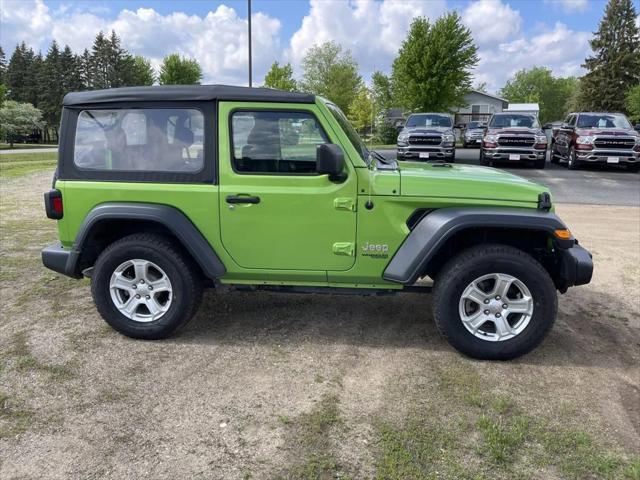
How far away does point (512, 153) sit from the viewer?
15906mm

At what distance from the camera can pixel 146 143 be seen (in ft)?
12.9

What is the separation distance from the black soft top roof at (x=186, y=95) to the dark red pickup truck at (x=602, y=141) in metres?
14.9

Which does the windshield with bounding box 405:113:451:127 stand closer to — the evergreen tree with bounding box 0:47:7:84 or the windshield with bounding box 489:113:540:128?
the windshield with bounding box 489:113:540:128

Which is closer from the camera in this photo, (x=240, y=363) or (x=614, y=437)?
(x=614, y=437)

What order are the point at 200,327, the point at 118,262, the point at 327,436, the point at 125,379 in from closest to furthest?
the point at 327,436, the point at 125,379, the point at 118,262, the point at 200,327

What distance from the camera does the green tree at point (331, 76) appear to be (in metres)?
54.7

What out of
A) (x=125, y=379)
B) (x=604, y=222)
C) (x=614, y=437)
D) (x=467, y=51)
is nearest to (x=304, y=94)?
(x=125, y=379)

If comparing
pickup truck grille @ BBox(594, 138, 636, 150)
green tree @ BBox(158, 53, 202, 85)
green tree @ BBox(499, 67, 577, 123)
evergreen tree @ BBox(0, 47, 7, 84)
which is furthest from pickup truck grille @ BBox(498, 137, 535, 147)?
green tree @ BBox(499, 67, 577, 123)

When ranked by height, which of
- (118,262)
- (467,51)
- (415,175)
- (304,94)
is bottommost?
(118,262)

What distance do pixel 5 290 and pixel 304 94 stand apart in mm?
3550

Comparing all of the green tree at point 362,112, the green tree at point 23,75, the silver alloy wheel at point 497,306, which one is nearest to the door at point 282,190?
the silver alloy wheel at point 497,306

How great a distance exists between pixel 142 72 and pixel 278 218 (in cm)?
6955

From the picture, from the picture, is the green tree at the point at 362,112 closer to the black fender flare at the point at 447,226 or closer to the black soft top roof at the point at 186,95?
the black soft top roof at the point at 186,95

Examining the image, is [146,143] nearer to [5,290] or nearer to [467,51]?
[5,290]
